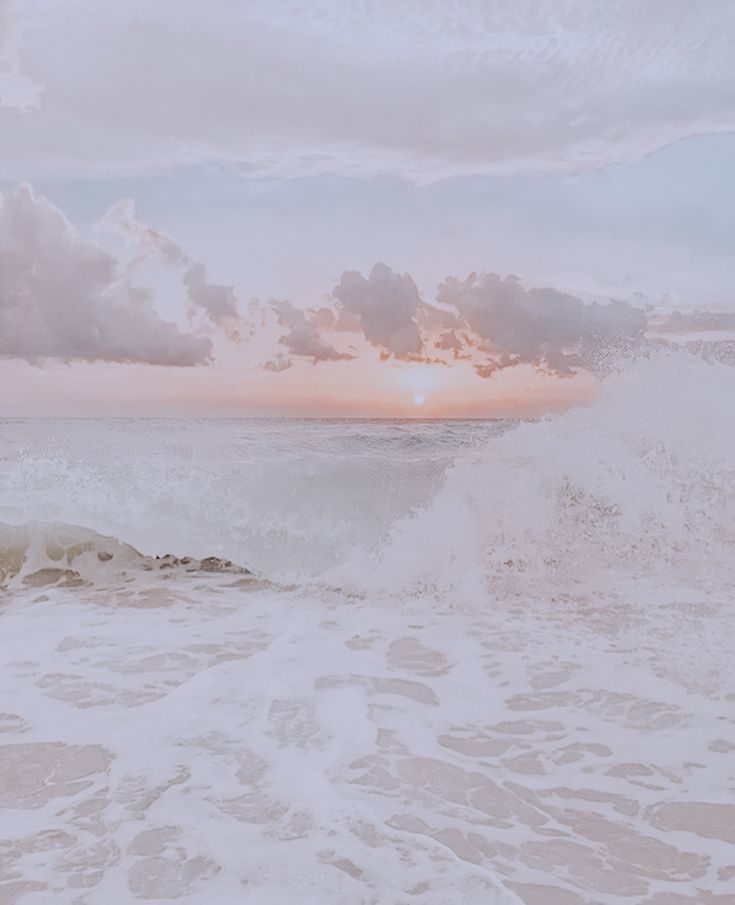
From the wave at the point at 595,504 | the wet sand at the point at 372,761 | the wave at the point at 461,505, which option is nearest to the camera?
the wet sand at the point at 372,761

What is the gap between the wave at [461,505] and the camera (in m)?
7.98

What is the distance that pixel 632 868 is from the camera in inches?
104

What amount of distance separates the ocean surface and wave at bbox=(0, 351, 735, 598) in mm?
43

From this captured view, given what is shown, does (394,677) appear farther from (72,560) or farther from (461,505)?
(72,560)

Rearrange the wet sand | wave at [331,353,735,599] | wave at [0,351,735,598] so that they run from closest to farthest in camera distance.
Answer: the wet sand
wave at [331,353,735,599]
wave at [0,351,735,598]

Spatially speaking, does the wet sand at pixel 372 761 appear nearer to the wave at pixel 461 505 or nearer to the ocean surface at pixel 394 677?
the ocean surface at pixel 394 677

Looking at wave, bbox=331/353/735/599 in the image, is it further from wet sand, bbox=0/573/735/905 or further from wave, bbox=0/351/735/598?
wet sand, bbox=0/573/735/905

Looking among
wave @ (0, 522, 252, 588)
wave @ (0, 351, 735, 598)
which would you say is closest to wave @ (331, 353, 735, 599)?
wave @ (0, 351, 735, 598)

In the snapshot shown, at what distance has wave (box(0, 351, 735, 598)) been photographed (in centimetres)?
798

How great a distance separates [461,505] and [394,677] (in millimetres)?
4644

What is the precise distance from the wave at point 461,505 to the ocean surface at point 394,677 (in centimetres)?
4

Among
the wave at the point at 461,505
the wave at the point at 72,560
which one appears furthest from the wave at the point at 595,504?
the wave at the point at 72,560

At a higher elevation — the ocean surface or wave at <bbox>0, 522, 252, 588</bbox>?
the ocean surface

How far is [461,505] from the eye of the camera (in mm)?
9156
